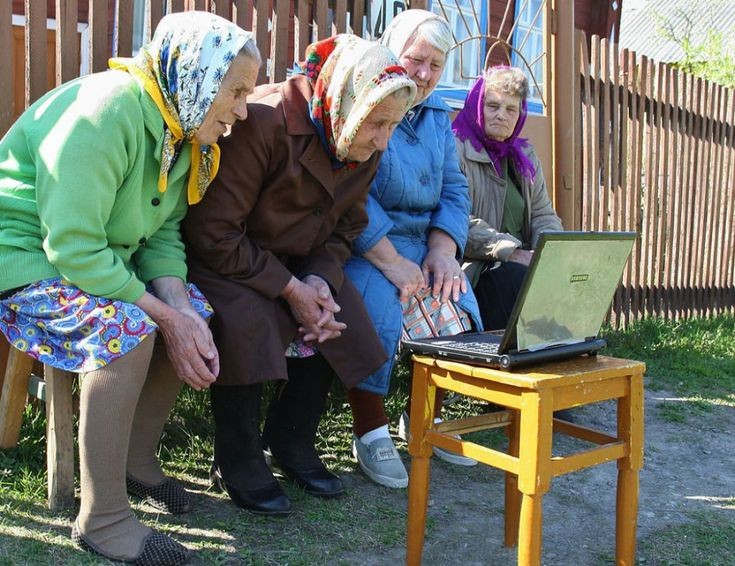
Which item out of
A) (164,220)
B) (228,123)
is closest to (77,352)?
(164,220)

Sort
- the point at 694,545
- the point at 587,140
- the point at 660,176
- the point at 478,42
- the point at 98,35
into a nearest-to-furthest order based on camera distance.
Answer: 1. the point at 694,545
2. the point at 98,35
3. the point at 587,140
4. the point at 660,176
5. the point at 478,42

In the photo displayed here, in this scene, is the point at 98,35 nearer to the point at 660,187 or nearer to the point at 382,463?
the point at 382,463

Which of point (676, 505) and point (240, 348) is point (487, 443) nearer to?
point (676, 505)

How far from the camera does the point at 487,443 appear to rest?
12.4 feet

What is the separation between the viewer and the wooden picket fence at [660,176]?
573 centimetres

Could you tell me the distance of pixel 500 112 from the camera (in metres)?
3.95

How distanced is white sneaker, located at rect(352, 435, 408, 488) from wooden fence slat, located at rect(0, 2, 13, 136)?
1757mm

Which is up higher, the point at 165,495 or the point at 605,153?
the point at 605,153

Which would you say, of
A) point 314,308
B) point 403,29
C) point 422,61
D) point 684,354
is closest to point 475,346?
point 314,308

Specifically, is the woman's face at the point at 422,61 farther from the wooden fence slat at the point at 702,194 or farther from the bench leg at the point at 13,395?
the wooden fence slat at the point at 702,194

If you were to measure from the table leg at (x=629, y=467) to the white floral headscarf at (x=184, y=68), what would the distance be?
1.45m

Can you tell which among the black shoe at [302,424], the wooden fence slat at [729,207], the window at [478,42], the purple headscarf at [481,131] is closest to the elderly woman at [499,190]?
the purple headscarf at [481,131]

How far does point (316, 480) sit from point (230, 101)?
4.52 feet

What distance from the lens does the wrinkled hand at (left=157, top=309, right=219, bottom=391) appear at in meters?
2.45
